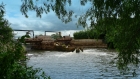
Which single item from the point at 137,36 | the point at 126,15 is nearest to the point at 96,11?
the point at 126,15

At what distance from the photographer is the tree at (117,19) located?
6172 millimetres

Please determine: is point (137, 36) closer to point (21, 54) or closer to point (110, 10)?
point (110, 10)

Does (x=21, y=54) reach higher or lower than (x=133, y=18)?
lower

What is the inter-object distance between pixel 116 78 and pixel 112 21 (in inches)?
272

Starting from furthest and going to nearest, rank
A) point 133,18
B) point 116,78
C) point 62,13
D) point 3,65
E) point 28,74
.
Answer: point 116,78 → point 62,13 → point 133,18 → point 28,74 → point 3,65

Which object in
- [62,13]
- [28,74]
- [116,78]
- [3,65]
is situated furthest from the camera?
[116,78]

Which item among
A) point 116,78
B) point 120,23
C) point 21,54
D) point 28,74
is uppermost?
point 120,23

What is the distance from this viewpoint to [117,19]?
6.57 meters

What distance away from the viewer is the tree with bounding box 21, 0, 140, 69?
6.17 metres

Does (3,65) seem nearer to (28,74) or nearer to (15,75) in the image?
(15,75)

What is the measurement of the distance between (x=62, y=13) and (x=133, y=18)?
179 centimetres

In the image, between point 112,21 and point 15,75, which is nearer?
point 15,75

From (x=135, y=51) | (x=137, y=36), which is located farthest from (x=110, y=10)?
(x=135, y=51)

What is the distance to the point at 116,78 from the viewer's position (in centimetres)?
1297
